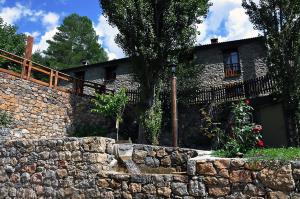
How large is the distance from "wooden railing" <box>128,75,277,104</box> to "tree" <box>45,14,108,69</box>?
22783 mm

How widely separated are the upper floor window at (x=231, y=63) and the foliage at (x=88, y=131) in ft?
29.6

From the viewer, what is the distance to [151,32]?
14.4 meters

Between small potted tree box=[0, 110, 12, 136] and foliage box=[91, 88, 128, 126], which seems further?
foliage box=[91, 88, 128, 126]

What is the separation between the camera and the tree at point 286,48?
12.4 metres

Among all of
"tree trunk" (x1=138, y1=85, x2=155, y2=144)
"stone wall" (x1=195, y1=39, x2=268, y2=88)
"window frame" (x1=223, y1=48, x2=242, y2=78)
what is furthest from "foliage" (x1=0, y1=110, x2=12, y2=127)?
"window frame" (x1=223, y1=48, x2=242, y2=78)

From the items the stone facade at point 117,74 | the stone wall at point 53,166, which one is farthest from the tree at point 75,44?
the stone wall at point 53,166

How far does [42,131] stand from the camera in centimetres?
1446

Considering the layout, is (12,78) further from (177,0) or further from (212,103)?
(212,103)

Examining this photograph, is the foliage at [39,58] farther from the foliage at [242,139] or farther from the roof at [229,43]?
the foliage at [242,139]

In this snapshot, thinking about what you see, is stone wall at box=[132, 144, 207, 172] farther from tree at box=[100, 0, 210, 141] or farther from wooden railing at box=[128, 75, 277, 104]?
wooden railing at box=[128, 75, 277, 104]

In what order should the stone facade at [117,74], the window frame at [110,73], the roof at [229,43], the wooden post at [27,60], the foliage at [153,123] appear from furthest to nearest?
1. the window frame at [110,73]
2. the stone facade at [117,74]
3. the roof at [229,43]
4. the wooden post at [27,60]
5. the foliage at [153,123]

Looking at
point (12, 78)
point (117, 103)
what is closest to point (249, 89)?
point (117, 103)

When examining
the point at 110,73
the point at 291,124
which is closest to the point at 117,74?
the point at 110,73

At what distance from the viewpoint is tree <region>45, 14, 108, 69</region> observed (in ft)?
129
